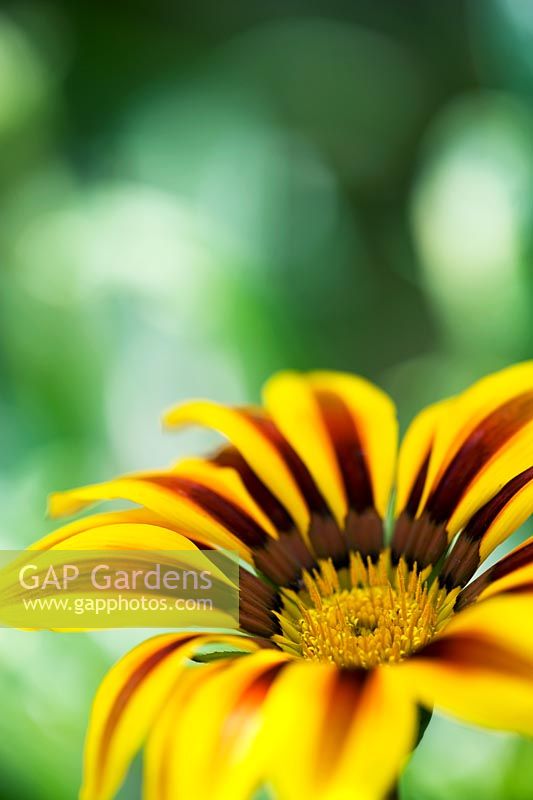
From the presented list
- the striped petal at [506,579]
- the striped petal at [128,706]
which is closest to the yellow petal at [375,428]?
the striped petal at [506,579]

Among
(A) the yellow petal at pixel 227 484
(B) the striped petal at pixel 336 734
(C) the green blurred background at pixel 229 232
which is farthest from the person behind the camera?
(C) the green blurred background at pixel 229 232

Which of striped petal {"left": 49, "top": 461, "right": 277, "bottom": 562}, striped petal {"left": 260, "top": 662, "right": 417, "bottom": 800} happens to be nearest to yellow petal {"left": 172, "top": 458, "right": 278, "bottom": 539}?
striped petal {"left": 49, "top": 461, "right": 277, "bottom": 562}

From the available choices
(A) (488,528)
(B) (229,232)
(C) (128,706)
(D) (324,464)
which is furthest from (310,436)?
(B) (229,232)

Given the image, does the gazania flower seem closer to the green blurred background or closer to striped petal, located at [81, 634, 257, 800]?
striped petal, located at [81, 634, 257, 800]

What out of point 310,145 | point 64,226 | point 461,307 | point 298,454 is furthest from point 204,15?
point 298,454

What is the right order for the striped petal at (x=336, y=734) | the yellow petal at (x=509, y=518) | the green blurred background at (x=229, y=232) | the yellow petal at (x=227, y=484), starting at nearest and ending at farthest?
the striped petal at (x=336, y=734)
the yellow petal at (x=509, y=518)
the yellow petal at (x=227, y=484)
the green blurred background at (x=229, y=232)

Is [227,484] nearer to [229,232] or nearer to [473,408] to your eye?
[473,408]

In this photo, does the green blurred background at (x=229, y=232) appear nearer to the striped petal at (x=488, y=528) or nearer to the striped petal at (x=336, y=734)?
the striped petal at (x=488, y=528)
